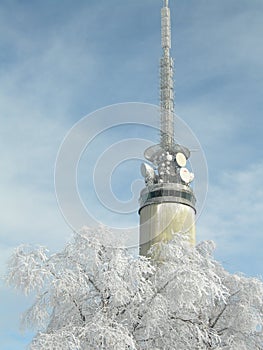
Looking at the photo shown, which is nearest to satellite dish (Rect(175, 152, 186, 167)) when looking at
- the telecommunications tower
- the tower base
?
the telecommunications tower

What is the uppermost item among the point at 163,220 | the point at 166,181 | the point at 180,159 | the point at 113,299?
the point at 180,159

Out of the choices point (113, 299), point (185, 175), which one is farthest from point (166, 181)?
point (113, 299)

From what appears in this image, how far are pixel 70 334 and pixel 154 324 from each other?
3.55m

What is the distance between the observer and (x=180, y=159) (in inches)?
3034

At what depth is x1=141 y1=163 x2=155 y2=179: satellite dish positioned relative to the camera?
243ft

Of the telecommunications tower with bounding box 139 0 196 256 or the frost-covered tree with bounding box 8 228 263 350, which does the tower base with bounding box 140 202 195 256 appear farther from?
the frost-covered tree with bounding box 8 228 263 350

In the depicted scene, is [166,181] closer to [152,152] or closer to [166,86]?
[152,152]

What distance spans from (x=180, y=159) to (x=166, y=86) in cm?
1189

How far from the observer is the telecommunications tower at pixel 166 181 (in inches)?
2795

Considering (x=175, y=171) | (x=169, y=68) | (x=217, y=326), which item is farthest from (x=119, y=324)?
(x=169, y=68)

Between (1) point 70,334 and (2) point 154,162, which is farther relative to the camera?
(2) point 154,162

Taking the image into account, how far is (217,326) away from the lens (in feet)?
90.2

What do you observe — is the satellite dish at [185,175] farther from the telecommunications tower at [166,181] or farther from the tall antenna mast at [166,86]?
the tall antenna mast at [166,86]

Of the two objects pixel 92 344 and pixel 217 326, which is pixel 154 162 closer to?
pixel 217 326
